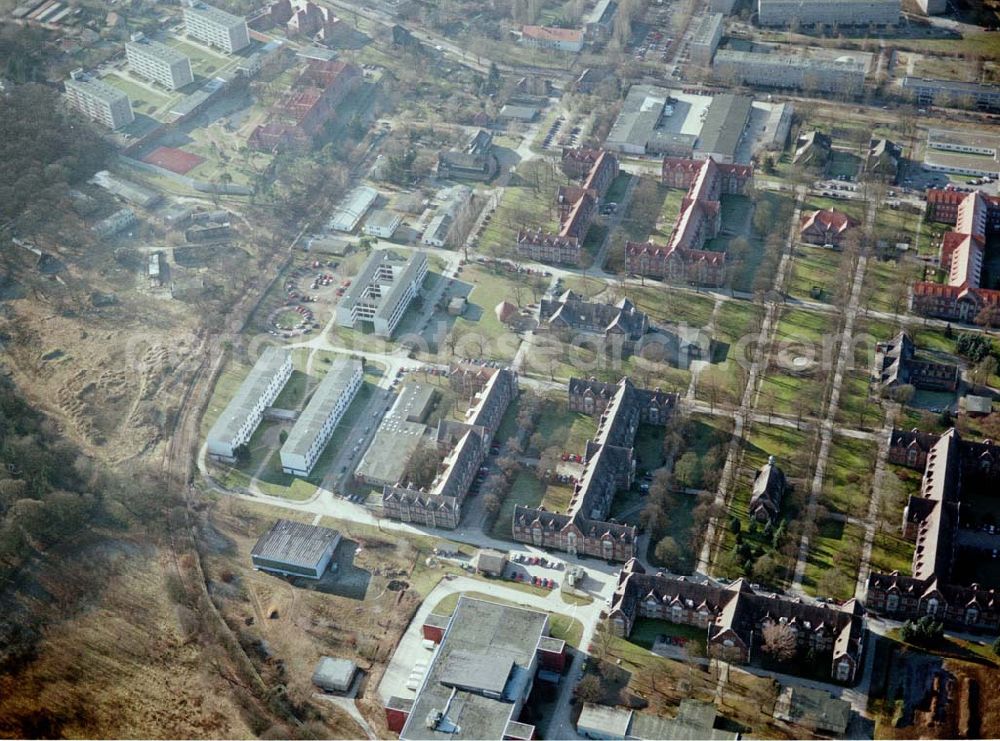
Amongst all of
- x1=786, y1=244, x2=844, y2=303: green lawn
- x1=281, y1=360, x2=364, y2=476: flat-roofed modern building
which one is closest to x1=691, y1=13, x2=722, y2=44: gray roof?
x1=786, y1=244, x2=844, y2=303: green lawn

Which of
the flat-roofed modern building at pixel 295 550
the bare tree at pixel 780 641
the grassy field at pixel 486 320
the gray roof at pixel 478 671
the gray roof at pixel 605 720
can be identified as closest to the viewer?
the gray roof at pixel 478 671

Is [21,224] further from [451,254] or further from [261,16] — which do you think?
[261,16]

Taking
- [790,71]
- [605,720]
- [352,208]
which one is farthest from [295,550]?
[790,71]

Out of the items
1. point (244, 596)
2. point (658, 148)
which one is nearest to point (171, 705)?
point (244, 596)

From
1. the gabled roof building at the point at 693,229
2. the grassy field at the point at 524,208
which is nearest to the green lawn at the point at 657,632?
the gabled roof building at the point at 693,229

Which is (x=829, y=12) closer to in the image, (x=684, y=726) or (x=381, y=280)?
(x=381, y=280)

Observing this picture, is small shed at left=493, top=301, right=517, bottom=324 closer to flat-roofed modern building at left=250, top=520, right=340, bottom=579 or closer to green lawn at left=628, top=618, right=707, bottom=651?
flat-roofed modern building at left=250, top=520, right=340, bottom=579

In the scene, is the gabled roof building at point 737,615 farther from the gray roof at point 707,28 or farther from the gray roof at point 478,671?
the gray roof at point 707,28
